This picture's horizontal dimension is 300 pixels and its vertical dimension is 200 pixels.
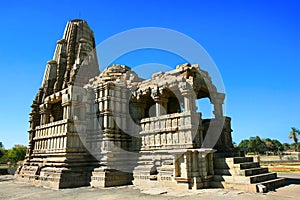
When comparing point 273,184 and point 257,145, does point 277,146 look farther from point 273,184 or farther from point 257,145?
point 273,184

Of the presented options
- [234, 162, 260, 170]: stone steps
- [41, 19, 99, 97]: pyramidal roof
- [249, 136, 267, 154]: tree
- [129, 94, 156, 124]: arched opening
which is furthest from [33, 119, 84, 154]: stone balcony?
[249, 136, 267, 154]: tree

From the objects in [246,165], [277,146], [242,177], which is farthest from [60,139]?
[277,146]

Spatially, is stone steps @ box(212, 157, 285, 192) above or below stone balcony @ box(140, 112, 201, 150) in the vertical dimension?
below

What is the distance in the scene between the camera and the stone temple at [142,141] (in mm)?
12234

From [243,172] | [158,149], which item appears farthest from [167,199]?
[158,149]

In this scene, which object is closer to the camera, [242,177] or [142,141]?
[242,177]

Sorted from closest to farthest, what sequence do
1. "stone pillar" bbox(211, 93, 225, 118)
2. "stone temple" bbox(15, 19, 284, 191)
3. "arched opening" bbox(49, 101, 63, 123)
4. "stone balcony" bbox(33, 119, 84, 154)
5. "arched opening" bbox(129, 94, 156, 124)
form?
"stone temple" bbox(15, 19, 284, 191) → "stone balcony" bbox(33, 119, 84, 154) → "stone pillar" bbox(211, 93, 225, 118) → "arched opening" bbox(129, 94, 156, 124) → "arched opening" bbox(49, 101, 63, 123)

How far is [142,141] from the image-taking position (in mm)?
16156

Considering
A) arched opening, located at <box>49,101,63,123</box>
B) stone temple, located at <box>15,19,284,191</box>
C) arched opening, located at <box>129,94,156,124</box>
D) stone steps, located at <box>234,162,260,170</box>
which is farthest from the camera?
arched opening, located at <box>49,101,63,123</box>

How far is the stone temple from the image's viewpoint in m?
12.2

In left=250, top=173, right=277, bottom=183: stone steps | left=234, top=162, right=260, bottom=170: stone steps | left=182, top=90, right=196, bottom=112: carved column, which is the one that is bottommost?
left=250, top=173, right=277, bottom=183: stone steps

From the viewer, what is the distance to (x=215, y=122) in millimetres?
15625

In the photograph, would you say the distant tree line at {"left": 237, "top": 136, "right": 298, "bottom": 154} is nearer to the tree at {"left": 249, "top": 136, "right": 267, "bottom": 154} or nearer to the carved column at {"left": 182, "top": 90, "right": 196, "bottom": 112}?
the tree at {"left": 249, "top": 136, "right": 267, "bottom": 154}

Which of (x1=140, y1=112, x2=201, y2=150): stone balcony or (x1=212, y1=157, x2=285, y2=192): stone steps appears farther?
(x1=140, y1=112, x2=201, y2=150): stone balcony
